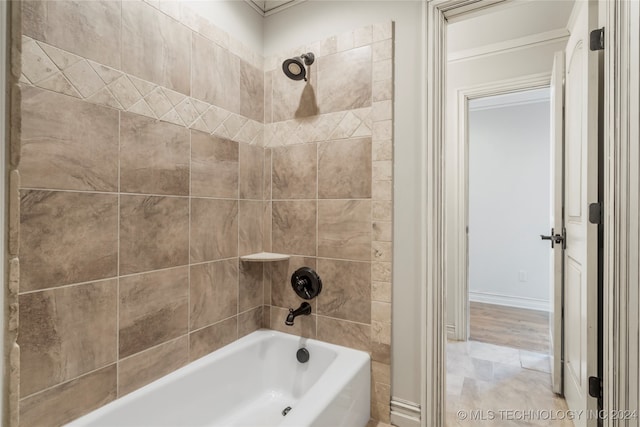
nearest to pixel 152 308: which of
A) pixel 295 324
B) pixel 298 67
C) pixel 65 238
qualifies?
pixel 65 238

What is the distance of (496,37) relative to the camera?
2611 mm

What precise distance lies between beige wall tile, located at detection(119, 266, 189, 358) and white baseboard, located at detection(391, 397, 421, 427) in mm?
1146

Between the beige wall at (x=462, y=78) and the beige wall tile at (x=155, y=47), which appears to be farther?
the beige wall at (x=462, y=78)

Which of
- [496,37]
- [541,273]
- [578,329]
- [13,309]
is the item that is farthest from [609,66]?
[541,273]

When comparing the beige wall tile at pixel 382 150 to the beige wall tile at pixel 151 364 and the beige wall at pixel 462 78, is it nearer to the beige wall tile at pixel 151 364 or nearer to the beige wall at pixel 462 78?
the beige wall at pixel 462 78

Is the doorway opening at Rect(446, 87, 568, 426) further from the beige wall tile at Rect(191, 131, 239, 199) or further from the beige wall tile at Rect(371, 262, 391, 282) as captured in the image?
the beige wall tile at Rect(191, 131, 239, 199)

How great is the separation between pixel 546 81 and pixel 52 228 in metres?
3.21

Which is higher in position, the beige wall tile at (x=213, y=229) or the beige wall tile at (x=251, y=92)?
the beige wall tile at (x=251, y=92)

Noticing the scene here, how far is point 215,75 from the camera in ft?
5.65

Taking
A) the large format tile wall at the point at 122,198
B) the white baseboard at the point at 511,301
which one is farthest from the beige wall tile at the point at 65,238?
the white baseboard at the point at 511,301

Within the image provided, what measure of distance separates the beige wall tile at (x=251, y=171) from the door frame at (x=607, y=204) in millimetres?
988

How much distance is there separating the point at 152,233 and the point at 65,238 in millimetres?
323

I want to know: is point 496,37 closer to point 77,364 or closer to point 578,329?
point 578,329

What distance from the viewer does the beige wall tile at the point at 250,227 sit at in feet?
6.27
